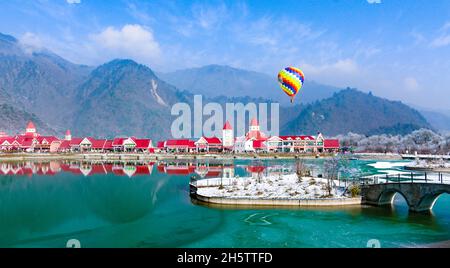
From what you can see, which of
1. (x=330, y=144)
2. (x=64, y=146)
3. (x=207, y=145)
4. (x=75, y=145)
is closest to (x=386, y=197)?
(x=207, y=145)

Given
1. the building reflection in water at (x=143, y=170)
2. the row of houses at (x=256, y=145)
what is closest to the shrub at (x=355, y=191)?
the building reflection in water at (x=143, y=170)

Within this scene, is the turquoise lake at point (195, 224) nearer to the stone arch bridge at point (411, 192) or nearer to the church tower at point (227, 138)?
the stone arch bridge at point (411, 192)

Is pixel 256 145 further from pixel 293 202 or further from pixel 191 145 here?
pixel 293 202

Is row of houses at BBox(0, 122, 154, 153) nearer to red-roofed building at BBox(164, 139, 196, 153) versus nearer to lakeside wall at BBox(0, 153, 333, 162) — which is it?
red-roofed building at BBox(164, 139, 196, 153)
